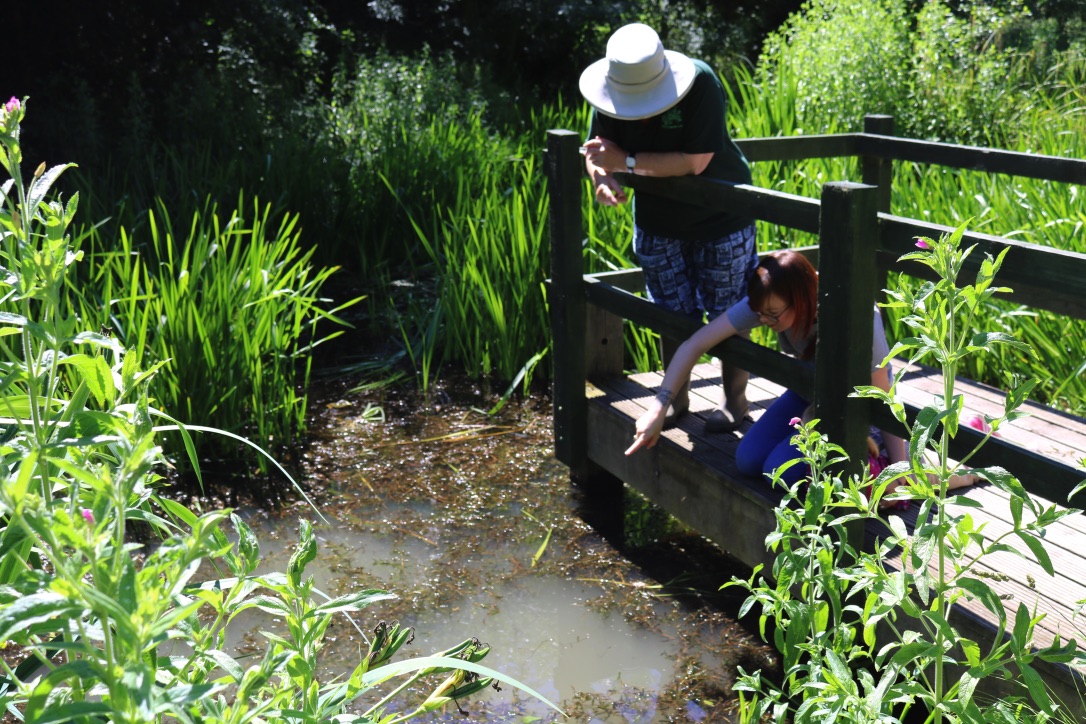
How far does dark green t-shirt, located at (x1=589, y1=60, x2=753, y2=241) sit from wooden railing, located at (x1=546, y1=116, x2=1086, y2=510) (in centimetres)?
12

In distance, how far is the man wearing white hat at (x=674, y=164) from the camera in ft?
10.4

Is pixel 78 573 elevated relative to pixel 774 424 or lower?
elevated

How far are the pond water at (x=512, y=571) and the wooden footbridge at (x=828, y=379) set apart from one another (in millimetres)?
195

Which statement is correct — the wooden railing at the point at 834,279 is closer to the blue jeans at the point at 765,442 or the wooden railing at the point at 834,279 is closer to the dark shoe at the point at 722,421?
the blue jeans at the point at 765,442

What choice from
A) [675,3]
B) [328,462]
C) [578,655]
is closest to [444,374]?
[328,462]

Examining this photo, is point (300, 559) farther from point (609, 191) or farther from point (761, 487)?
point (609, 191)

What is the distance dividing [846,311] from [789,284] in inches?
14.7

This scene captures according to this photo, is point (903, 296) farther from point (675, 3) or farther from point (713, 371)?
point (675, 3)

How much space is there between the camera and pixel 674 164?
3158 mm

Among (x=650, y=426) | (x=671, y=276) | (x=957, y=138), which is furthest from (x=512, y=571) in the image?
(x=957, y=138)

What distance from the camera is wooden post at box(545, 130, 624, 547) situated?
145 inches

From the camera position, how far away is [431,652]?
2.97 meters

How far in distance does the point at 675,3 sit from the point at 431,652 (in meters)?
11.4

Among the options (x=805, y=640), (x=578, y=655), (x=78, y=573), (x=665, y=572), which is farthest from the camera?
A: (x=665, y=572)
